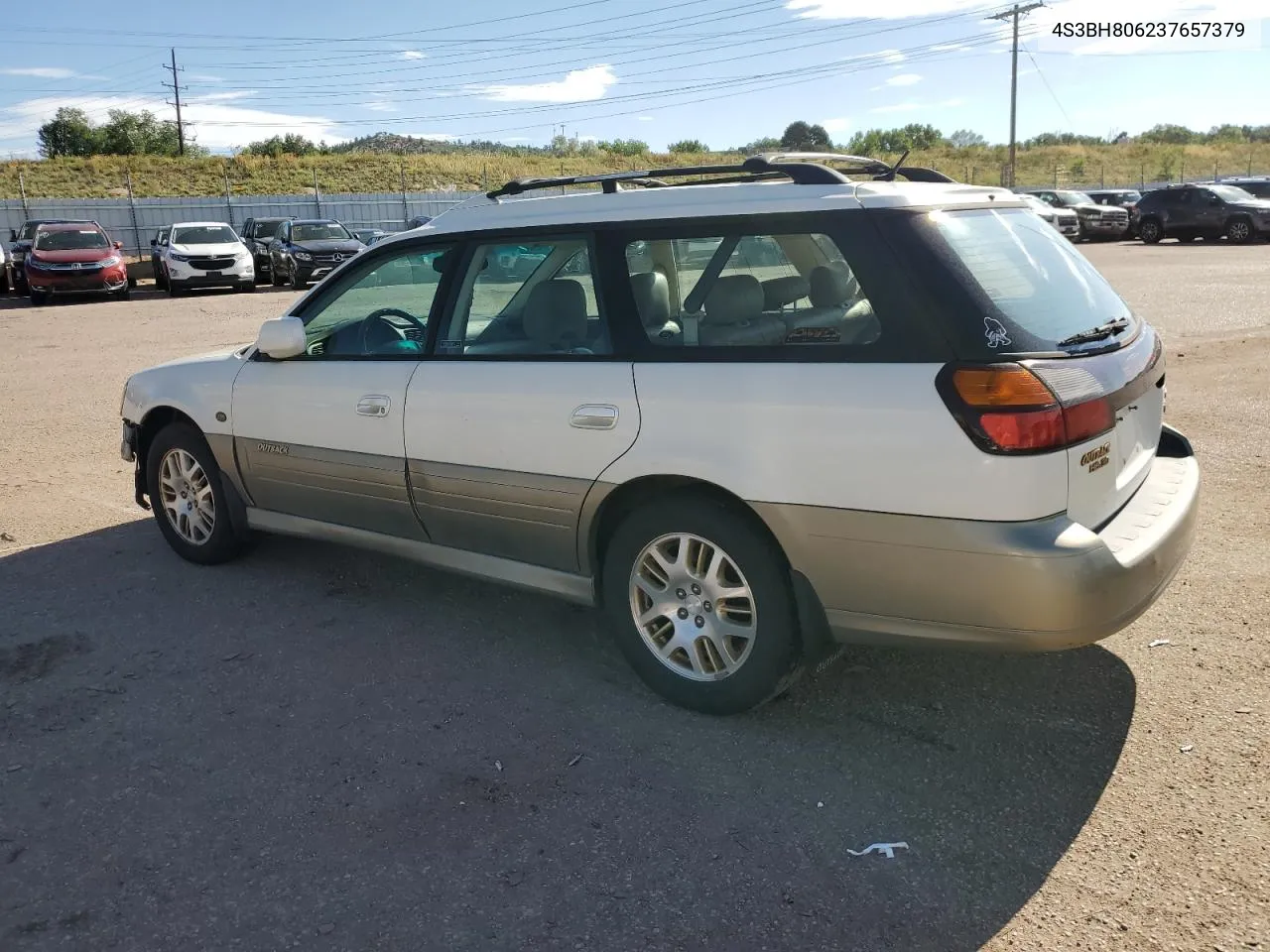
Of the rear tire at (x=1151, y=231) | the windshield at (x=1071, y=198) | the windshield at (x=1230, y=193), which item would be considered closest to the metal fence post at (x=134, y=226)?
the windshield at (x=1071, y=198)

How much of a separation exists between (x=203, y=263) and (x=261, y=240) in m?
3.22

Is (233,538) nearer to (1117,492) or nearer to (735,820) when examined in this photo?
(735,820)

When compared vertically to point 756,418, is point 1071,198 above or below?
above

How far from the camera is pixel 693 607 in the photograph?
3732 millimetres

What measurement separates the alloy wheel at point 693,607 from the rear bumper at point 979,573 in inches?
11.7

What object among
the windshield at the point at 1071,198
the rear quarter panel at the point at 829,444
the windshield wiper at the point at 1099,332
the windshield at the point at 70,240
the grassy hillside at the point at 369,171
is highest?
the grassy hillside at the point at 369,171

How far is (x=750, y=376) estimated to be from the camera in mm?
3453

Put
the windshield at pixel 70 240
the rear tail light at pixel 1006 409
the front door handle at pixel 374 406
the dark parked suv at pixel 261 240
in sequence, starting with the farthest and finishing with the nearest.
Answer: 1. the dark parked suv at pixel 261 240
2. the windshield at pixel 70 240
3. the front door handle at pixel 374 406
4. the rear tail light at pixel 1006 409

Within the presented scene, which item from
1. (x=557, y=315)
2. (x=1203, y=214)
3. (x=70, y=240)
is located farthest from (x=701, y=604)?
(x=1203, y=214)

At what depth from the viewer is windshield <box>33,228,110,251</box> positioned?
965 inches

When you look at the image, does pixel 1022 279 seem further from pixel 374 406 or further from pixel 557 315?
pixel 374 406

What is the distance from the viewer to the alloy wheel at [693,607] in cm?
362

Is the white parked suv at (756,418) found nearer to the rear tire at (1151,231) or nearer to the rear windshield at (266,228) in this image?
the rear windshield at (266,228)

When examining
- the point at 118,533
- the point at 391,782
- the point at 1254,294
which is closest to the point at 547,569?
the point at 391,782
